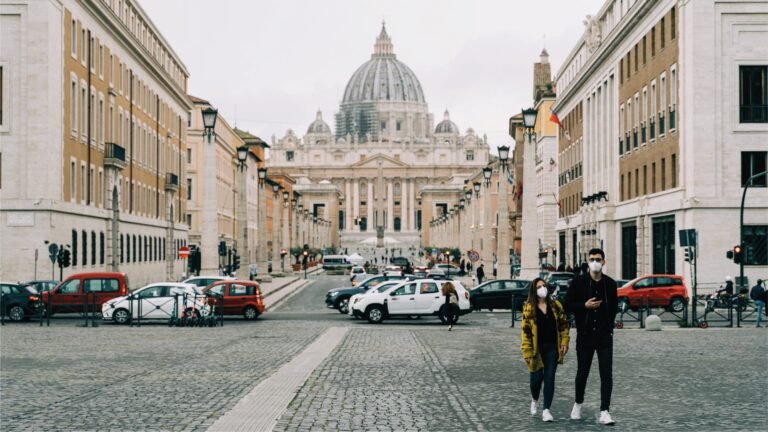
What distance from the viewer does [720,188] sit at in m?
45.6

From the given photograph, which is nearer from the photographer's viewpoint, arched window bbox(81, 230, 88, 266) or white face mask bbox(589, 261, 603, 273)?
white face mask bbox(589, 261, 603, 273)

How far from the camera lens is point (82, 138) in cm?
5281

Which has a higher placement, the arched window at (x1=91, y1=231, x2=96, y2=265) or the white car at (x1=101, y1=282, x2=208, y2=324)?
the arched window at (x1=91, y1=231, x2=96, y2=265)

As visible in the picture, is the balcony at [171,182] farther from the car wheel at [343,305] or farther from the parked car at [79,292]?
the parked car at [79,292]

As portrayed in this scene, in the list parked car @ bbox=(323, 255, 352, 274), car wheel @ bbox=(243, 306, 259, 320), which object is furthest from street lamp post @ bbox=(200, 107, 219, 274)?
parked car @ bbox=(323, 255, 352, 274)

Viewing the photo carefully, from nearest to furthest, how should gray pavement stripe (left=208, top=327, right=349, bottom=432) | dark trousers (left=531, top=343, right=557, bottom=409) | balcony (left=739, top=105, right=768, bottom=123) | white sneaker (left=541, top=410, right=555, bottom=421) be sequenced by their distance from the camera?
gray pavement stripe (left=208, top=327, right=349, bottom=432) < white sneaker (left=541, top=410, right=555, bottom=421) < dark trousers (left=531, top=343, right=557, bottom=409) < balcony (left=739, top=105, right=768, bottom=123)

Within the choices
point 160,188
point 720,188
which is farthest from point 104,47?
point 720,188

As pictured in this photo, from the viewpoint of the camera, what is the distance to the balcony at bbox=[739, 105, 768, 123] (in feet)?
150

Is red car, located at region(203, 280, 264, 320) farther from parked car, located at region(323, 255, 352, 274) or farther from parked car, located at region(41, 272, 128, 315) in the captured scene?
parked car, located at region(323, 255, 352, 274)

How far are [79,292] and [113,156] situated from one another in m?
21.1

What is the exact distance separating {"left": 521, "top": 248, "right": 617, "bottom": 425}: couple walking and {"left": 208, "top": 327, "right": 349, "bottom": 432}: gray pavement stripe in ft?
10.4

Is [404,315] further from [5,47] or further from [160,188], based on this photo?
[160,188]

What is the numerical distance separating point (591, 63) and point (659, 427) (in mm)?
58590

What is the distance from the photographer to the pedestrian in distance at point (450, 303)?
108ft
